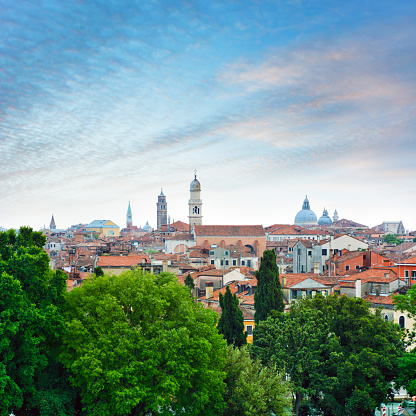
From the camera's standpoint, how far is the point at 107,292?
19.8 meters

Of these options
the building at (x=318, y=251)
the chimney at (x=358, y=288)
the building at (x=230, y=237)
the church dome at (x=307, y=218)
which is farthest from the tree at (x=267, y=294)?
the church dome at (x=307, y=218)

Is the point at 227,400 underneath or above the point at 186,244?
underneath

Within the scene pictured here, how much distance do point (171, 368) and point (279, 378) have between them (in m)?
4.10

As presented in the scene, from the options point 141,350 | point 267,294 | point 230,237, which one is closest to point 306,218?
point 230,237

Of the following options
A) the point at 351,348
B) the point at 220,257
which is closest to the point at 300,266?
the point at 220,257

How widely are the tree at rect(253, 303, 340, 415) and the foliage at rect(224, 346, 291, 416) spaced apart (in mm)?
1359

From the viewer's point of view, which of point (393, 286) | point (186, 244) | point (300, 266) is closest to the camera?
point (393, 286)

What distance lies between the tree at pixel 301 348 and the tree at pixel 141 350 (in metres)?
3.08

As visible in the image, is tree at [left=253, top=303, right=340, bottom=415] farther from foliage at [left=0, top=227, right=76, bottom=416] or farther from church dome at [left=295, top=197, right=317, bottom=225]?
church dome at [left=295, top=197, right=317, bottom=225]

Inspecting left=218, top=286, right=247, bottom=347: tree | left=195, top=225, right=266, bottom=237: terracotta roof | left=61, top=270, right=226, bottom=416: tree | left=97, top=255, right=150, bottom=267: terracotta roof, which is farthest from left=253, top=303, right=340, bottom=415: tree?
left=195, top=225, right=266, bottom=237: terracotta roof

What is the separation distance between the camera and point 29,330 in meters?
17.1

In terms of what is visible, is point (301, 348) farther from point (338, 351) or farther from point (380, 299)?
point (380, 299)

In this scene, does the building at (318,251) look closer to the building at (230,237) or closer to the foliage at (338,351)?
the building at (230,237)

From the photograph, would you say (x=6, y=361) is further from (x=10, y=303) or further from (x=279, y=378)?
(x=279, y=378)
